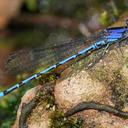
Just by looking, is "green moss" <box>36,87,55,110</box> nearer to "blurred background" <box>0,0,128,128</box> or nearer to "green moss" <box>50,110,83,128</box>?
"green moss" <box>50,110,83,128</box>

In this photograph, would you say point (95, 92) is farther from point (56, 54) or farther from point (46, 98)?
point (56, 54)

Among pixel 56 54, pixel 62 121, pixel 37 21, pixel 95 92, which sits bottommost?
pixel 37 21

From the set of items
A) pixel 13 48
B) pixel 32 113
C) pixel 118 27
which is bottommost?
pixel 13 48

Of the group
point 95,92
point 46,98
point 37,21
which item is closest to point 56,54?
point 46,98

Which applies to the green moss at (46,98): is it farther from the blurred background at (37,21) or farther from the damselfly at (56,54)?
the blurred background at (37,21)

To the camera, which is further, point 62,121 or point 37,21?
point 37,21

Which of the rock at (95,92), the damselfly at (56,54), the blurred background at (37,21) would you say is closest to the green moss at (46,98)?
the rock at (95,92)

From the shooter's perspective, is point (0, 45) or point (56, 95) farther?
point (0, 45)

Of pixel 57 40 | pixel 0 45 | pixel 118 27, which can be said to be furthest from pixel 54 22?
pixel 118 27

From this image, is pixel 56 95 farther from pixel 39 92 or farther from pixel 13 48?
pixel 13 48
